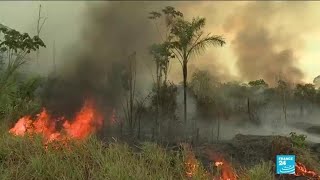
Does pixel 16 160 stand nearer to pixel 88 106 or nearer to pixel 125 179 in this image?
pixel 125 179

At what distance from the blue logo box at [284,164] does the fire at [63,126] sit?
5417 mm

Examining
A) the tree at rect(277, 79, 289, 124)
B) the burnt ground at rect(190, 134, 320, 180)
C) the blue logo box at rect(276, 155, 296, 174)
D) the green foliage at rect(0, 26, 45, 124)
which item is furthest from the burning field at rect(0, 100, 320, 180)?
the tree at rect(277, 79, 289, 124)

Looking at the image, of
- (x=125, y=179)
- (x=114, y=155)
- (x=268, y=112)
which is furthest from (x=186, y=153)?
(x=268, y=112)

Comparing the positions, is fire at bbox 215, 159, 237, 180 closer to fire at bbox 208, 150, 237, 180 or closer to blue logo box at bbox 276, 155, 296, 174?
fire at bbox 208, 150, 237, 180

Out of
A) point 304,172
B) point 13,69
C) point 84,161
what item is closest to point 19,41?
point 13,69

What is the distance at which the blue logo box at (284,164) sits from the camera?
29.6 ft

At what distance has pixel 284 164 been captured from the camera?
9.16 m

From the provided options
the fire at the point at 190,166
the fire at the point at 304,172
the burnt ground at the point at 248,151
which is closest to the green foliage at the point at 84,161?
the fire at the point at 190,166

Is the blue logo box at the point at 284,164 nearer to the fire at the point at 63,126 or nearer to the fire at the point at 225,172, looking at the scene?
the fire at the point at 225,172

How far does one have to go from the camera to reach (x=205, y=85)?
3338 cm

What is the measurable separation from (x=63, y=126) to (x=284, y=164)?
31.1 feet

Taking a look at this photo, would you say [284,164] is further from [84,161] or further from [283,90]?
[283,90]

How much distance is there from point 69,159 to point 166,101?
808 inches

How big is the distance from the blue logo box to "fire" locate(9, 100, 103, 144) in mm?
5417
